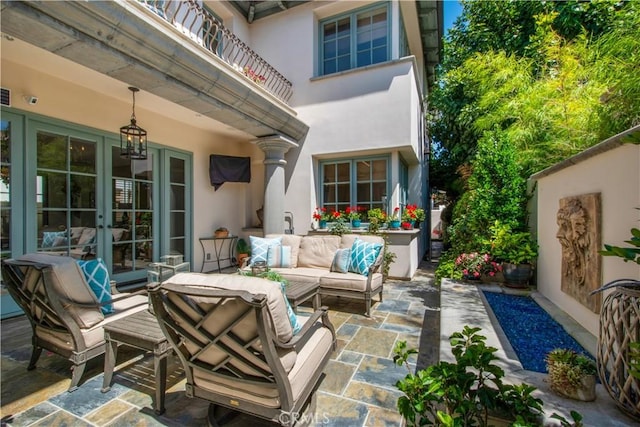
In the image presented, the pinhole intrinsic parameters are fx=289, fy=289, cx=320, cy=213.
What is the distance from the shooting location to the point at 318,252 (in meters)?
4.64

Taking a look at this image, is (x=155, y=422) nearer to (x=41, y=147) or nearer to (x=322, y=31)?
(x=41, y=147)

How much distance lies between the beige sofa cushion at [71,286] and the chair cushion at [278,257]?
245 cm

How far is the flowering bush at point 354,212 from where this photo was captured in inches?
231

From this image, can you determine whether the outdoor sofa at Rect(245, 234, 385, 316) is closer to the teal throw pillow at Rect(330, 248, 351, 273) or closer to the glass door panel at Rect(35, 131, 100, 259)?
the teal throw pillow at Rect(330, 248, 351, 273)

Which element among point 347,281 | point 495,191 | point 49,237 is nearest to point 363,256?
point 347,281

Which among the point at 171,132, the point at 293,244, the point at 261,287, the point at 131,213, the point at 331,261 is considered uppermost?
the point at 171,132

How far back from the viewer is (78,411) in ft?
6.60

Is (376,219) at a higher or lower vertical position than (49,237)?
higher

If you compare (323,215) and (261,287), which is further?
(323,215)

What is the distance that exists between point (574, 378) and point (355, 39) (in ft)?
21.8

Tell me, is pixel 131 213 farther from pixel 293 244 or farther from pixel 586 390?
pixel 586 390

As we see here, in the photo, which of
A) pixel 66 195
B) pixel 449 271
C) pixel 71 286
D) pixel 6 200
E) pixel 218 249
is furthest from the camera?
pixel 218 249

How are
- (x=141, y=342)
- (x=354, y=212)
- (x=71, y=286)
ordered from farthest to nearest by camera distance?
(x=354, y=212) → (x=71, y=286) → (x=141, y=342)

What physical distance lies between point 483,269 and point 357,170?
10.0 feet
